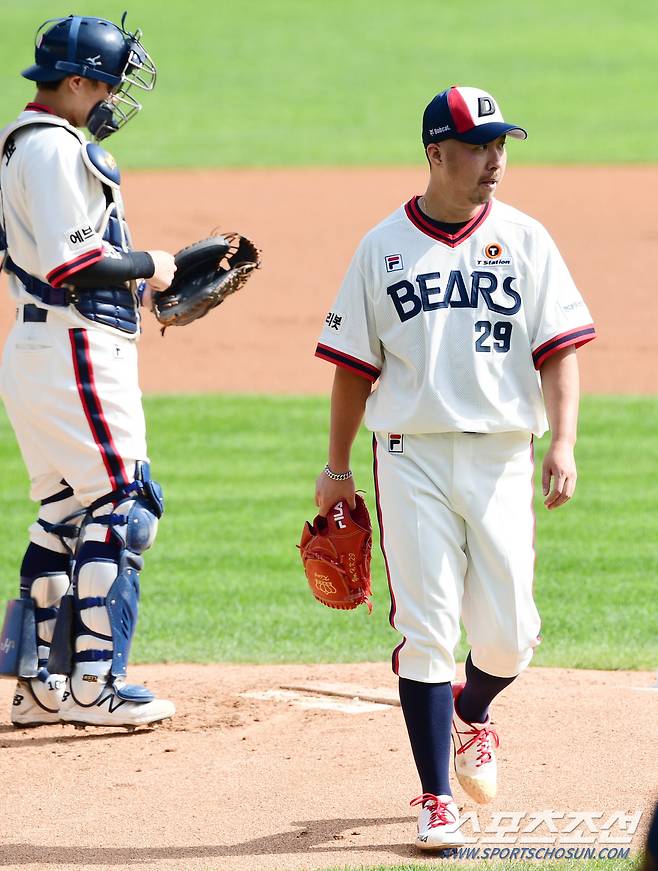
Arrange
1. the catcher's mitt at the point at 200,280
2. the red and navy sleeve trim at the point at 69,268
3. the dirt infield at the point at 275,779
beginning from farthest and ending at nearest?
the catcher's mitt at the point at 200,280, the red and navy sleeve trim at the point at 69,268, the dirt infield at the point at 275,779

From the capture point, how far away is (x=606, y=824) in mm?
3969

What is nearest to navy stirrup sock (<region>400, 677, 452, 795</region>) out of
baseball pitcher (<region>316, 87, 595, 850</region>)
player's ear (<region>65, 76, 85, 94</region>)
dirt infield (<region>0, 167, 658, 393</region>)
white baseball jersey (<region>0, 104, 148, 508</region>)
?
baseball pitcher (<region>316, 87, 595, 850</region>)

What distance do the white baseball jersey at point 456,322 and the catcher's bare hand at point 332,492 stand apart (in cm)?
23

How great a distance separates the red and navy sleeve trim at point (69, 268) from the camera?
15.7 ft

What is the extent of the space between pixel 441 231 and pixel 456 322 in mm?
271

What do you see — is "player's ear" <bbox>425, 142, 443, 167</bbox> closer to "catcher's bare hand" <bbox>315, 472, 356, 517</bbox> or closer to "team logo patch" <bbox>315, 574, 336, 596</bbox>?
"catcher's bare hand" <bbox>315, 472, 356, 517</bbox>

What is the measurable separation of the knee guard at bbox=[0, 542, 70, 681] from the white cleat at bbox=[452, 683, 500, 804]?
5.54 feet

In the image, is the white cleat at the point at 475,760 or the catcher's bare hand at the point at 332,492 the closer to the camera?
the white cleat at the point at 475,760

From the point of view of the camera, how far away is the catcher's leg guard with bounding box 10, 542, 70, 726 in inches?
204

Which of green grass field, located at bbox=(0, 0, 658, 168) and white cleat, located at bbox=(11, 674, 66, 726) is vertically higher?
green grass field, located at bbox=(0, 0, 658, 168)

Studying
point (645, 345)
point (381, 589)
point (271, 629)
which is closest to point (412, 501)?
point (271, 629)

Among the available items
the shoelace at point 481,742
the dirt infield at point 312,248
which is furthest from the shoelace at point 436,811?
the dirt infield at point 312,248

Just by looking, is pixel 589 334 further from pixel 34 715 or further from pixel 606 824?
pixel 34 715

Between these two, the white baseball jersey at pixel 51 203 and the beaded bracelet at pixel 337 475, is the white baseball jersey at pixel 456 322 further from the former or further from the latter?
the white baseball jersey at pixel 51 203
